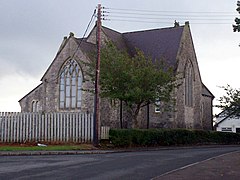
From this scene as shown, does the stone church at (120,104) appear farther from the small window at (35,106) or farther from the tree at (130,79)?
the tree at (130,79)

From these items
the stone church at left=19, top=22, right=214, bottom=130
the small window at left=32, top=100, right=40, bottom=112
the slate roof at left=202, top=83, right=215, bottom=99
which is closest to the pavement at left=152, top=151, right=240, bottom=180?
the stone church at left=19, top=22, right=214, bottom=130

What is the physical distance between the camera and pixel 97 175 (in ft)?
39.2

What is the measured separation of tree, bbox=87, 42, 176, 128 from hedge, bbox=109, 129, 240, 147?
9.06 feet

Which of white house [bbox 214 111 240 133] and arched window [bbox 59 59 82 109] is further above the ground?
arched window [bbox 59 59 82 109]

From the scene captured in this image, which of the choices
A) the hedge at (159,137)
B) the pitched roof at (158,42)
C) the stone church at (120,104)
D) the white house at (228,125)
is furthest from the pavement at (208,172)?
the white house at (228,125)

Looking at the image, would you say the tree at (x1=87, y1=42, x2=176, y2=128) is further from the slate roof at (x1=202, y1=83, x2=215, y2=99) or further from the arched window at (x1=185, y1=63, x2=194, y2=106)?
the slate roof at (x1=202, y1=83, x2=215, y2=99)

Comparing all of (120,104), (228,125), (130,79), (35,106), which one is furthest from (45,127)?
(228,125)

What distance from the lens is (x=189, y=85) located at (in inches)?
1829

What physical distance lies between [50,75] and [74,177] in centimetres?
3005

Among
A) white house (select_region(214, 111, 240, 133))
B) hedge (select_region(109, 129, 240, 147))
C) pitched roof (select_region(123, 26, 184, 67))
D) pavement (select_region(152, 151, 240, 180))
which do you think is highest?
pitched roof (select_region(123, 26, 184, 67))

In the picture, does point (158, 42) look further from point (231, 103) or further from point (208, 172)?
point (208, 172)

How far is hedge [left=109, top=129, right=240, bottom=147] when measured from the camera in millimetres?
26000

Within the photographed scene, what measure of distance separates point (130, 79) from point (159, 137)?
4.66 metres

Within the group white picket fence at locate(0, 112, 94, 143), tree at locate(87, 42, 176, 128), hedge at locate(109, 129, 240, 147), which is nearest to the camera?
hedge at locate(109, 129, 240, 147)
